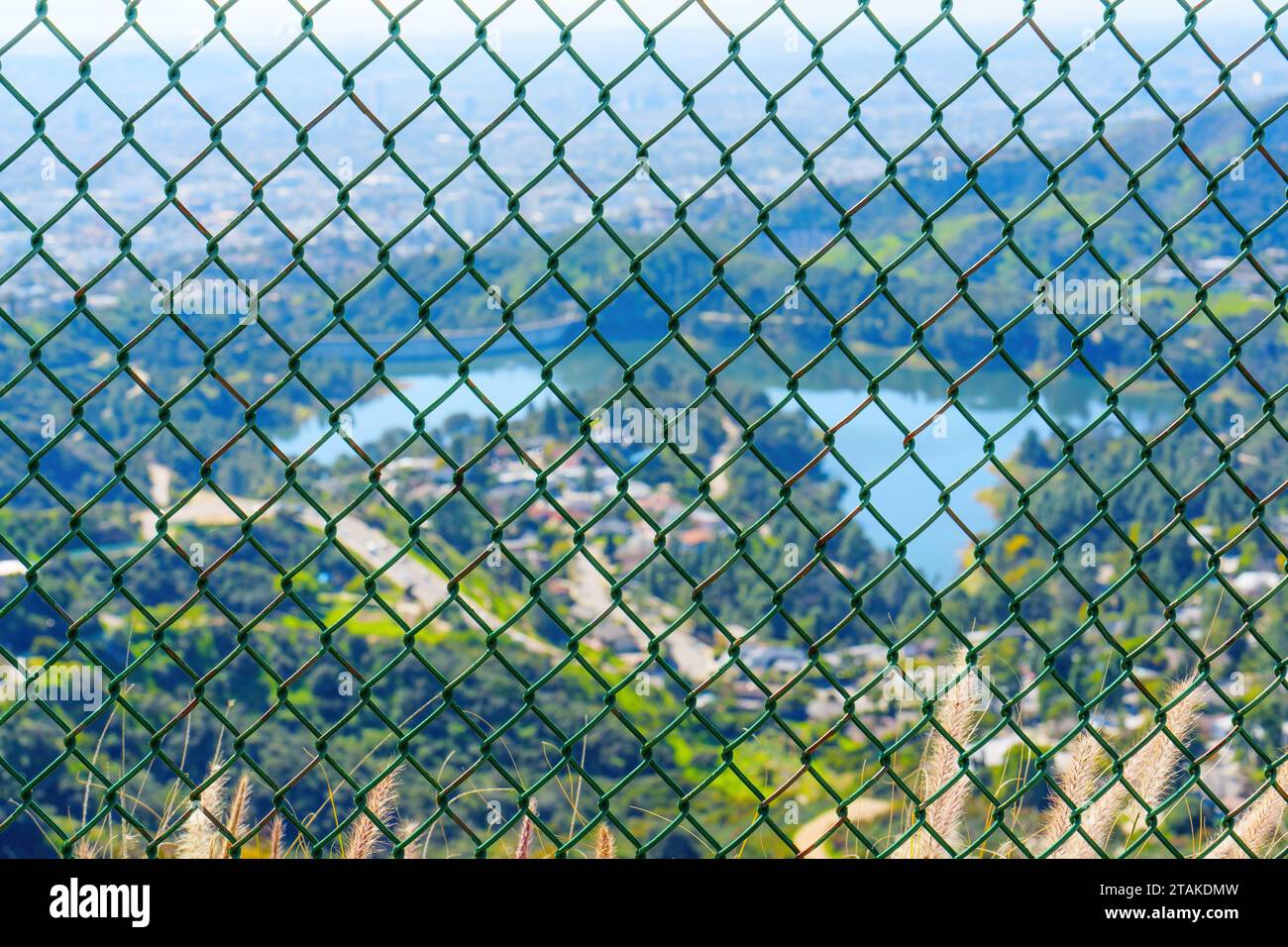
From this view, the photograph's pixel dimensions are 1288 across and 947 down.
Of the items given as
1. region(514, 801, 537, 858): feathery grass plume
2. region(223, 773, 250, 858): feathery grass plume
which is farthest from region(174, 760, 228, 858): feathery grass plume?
region(514, 801, 537, 858): feathery grass plume

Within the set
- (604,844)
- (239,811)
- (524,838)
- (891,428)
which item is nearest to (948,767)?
(604,844)

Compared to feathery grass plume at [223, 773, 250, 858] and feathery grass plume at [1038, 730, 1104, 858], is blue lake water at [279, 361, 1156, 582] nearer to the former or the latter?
feathery grass plume at [1038, 730, 1104, 858]

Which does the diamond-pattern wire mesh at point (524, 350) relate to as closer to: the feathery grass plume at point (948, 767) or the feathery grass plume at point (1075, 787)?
the feathery grass plume at point (948, 767)

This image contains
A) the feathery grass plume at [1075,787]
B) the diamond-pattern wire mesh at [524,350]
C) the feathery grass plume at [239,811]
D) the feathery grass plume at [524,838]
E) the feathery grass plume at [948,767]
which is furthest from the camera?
the feathery grass plume at [1075,787]

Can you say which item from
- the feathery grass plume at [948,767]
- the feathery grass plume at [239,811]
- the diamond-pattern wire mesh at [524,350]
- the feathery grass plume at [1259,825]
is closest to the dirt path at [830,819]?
the diamond-pattern wire mesh at [524,350]

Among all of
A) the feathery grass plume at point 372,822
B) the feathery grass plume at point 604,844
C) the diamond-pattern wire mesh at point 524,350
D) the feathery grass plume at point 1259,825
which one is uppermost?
the diamond-pattern wire mesh at point 524,350

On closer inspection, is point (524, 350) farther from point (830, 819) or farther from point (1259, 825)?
point (1259, 825)
